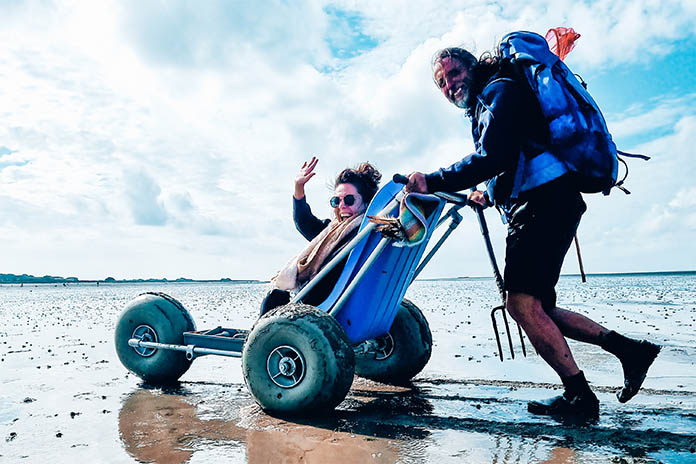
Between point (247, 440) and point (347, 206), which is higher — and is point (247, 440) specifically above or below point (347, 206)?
below

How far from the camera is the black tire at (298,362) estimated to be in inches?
129

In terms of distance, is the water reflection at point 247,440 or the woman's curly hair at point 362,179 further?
the woman's curly hair at point 362,179

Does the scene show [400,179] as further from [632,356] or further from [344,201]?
[632,356]

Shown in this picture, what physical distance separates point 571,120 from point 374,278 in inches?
62.6

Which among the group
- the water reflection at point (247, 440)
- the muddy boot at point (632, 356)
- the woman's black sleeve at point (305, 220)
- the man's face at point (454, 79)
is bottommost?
the water reflection at point (247, 440)

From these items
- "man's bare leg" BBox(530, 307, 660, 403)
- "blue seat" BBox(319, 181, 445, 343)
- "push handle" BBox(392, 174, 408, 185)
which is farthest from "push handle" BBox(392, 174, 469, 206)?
"man's bare leg" BBox(530, 307, 660, 403)


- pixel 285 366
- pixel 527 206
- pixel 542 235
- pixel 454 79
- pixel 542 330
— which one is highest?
pixel 454 79

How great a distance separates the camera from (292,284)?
12.9 ft

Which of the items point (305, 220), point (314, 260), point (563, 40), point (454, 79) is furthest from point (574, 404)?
point (305, 220)

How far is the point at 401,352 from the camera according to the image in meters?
4.51

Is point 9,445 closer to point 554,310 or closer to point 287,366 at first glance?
point 287,366

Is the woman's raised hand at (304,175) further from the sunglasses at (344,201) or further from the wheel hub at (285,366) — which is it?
the wheel hub at (285,366)

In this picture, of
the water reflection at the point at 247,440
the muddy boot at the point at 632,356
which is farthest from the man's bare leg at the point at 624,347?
the water reflection at the point at 247,440

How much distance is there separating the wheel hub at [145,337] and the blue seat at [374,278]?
5.65ft
